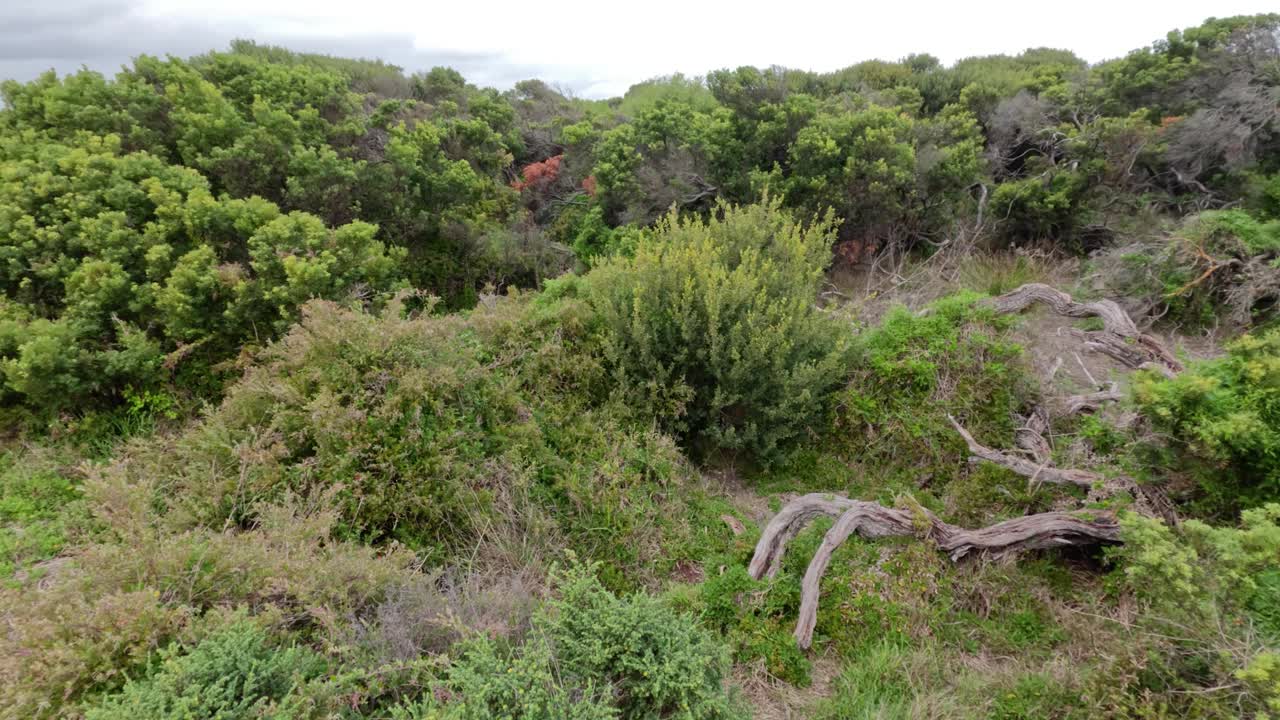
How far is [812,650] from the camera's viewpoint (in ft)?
12.0

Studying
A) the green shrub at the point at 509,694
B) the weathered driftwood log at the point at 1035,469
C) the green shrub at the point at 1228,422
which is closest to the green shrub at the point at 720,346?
the weathered driftwood log at the point at 1035,469

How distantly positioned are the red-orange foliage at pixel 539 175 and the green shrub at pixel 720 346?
26.9ft

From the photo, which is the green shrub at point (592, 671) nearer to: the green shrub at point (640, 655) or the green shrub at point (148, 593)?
the green shrub at point (640, 655)

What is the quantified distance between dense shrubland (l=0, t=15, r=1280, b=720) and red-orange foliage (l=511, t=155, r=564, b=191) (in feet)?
9.80

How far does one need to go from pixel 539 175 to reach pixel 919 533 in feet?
36.8

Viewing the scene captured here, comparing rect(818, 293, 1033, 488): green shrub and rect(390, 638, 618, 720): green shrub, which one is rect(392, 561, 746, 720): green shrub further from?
rect(818, 293, 1033, 488): green shrub

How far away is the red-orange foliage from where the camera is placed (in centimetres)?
1290

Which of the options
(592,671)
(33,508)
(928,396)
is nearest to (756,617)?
(592,671)

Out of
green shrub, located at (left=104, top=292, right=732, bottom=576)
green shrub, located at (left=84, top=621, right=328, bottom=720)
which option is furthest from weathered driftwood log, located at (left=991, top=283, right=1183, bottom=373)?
green shrub, located at (left=84, top=621, right=328, bottom=720)

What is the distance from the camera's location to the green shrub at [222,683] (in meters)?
2.13

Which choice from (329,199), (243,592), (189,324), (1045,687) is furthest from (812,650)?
(329,199)

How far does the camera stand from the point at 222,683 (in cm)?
229

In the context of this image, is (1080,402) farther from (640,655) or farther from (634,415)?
(640,655)

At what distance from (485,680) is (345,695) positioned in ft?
1.93
